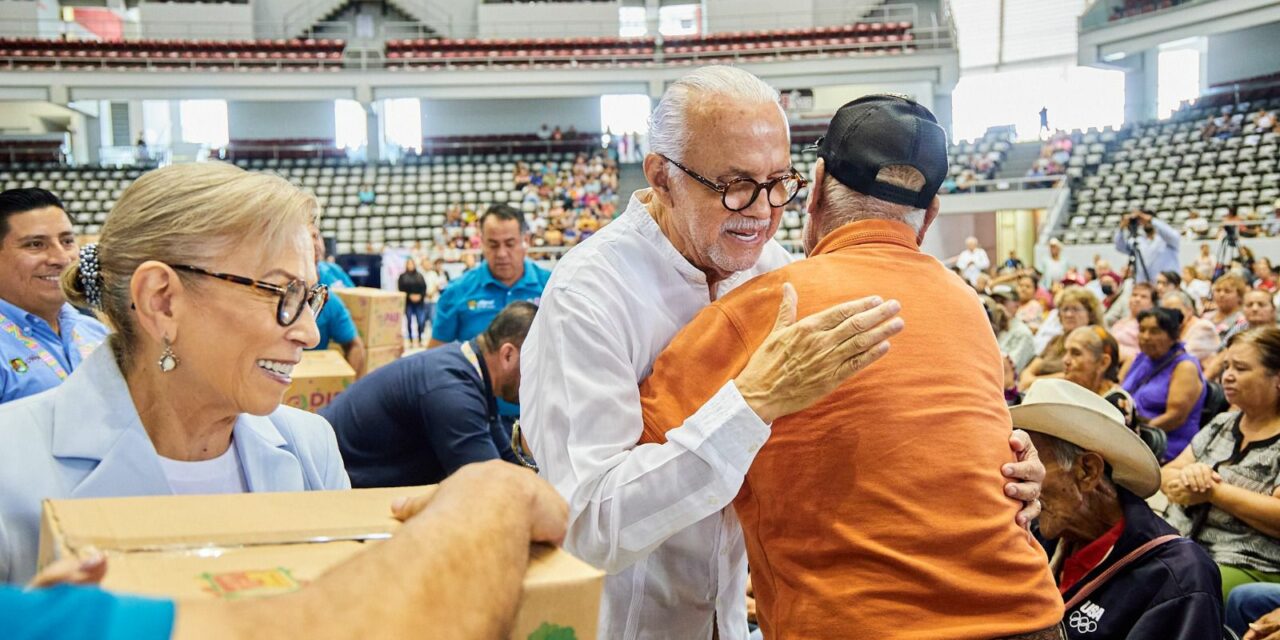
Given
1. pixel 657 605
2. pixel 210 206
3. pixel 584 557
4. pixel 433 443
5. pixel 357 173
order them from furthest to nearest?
pixel 357 173 < pixel 433 443 < pixel 657 605 < pixel 584 557 < pixel 210 206

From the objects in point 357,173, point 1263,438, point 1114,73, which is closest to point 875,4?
point 1114,73

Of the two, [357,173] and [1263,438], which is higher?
[357,173]

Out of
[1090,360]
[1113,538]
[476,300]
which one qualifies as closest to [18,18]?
[476,300]

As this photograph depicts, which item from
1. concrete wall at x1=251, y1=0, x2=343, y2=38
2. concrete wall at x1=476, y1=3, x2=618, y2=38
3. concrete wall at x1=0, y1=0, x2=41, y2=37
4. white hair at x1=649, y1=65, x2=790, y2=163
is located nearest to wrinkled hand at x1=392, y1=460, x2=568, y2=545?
white hair at x1=649, y1=65, x2=790, y2=163

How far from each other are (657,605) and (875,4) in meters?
24.3

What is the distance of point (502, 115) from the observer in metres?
25.1

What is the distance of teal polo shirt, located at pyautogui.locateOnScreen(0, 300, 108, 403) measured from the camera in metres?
Answer: 2.89

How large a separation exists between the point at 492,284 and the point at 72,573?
14.7ft

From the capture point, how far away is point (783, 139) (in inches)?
70.4

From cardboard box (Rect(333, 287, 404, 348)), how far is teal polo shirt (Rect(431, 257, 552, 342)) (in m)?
0.47

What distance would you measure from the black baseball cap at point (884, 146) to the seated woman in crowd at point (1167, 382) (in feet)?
12.9

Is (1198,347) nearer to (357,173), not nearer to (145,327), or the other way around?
(145,327)

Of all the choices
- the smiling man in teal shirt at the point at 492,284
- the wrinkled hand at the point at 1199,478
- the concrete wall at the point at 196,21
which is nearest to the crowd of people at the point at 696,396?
the wrinkled hand at the point at 1199,478

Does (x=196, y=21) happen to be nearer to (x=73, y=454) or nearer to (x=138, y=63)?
(x=138, y=63)
